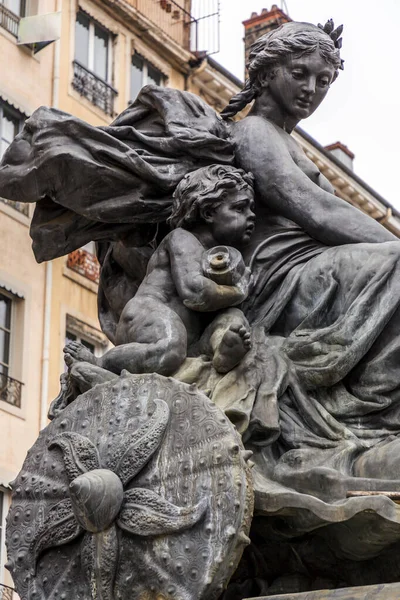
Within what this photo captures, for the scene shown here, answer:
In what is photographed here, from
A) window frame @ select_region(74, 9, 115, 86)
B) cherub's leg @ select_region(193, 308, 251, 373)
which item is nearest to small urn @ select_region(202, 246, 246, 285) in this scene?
cherub's leg @ select_region(193, 308, 251, 373)

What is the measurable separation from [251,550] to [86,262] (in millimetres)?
22914

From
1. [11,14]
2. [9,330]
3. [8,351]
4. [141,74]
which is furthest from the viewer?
[141,74]

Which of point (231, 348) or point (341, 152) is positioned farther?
point (341, 152)

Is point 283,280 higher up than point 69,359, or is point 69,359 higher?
point 283,280

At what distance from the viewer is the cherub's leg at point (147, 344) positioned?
7422 millimetres

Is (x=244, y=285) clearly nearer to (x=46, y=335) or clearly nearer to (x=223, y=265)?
(x=223, y=265)

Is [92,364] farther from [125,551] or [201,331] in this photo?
→ [125,551]

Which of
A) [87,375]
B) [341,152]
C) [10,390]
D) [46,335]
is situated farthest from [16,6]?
[87,375]

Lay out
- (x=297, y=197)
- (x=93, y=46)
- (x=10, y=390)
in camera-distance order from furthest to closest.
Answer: (x=93, y=46)
(x=10, y=390)
(x=297, y=197)

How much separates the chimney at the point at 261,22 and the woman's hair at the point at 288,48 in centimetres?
2839

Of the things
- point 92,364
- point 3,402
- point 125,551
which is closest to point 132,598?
point 125,551

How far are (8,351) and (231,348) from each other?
68.9ft

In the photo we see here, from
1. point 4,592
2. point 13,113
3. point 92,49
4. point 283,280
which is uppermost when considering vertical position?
point 92,49

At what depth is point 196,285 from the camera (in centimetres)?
759
